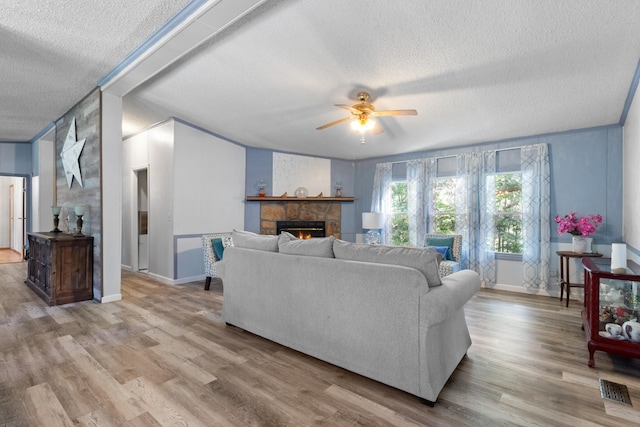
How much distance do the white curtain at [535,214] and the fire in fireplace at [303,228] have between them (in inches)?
142

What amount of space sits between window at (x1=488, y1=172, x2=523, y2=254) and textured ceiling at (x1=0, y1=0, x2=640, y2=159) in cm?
73

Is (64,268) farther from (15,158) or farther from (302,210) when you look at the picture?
(15,158)

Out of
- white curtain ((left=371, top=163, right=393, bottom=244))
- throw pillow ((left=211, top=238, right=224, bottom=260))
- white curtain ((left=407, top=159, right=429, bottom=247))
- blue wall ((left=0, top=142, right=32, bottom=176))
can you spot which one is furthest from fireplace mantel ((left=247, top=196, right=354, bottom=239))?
blue wall ((left=0, top=142, right=32, bottom=176))

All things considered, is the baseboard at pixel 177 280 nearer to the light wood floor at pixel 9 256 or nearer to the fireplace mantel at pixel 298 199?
the fireplace mantel at pixel 298 199

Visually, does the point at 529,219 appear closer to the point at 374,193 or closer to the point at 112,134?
the point at 374,193

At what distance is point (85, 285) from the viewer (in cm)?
396

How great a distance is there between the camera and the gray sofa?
187 centimetres

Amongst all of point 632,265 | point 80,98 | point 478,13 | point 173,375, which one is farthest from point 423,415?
point 80,98

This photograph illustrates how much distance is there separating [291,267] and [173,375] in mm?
1117

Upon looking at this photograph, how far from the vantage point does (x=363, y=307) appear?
2096mm

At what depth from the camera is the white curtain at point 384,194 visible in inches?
246

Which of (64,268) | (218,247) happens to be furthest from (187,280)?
(64,268)

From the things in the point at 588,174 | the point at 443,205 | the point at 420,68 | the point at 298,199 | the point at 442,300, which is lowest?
the point at 442,300

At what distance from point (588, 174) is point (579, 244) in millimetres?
1074
